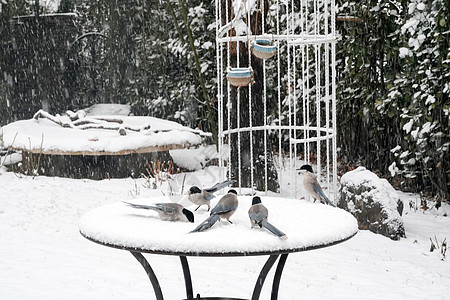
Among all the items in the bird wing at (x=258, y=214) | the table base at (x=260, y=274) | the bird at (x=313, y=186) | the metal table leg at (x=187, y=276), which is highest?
the bird wing at (x=258, y=214)

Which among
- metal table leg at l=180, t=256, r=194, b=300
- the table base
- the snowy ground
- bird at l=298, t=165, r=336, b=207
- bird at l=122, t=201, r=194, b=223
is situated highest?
bird at l=122, t=201, r=194, b=223

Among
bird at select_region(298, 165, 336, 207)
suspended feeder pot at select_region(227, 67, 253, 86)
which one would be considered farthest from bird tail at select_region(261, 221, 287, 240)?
suspended feeder pot at select_region(227, 67, 253, 86)

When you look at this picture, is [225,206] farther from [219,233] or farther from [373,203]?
[373,203]

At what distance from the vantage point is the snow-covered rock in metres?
4.69

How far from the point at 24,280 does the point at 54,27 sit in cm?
844

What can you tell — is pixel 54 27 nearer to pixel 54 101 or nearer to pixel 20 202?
pixel 54 101

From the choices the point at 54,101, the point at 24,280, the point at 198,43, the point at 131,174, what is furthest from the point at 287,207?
the point at 54,101

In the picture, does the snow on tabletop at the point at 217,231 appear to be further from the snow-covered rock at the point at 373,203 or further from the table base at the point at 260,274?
the snow-covered rock at the point at 373,203

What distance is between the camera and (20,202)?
5445 millimetres

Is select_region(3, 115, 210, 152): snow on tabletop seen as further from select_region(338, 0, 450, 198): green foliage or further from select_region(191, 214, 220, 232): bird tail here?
select_region(191, 214, 220, 232): bird tail

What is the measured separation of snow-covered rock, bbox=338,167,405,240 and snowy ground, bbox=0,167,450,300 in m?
0.11

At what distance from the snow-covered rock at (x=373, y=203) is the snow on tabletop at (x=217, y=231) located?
8.20 ft

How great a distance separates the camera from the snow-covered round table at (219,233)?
175 centimetres

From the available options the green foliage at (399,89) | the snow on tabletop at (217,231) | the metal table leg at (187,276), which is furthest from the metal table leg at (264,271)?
the green foliage at (399,89)
